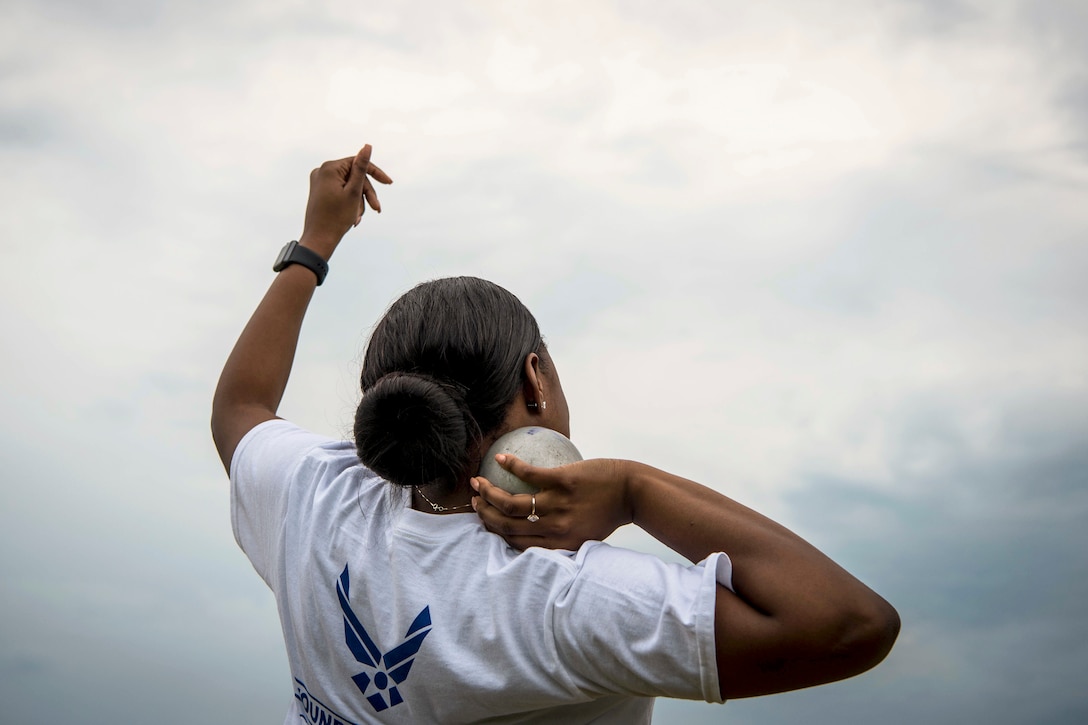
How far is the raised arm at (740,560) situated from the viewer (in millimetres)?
2109

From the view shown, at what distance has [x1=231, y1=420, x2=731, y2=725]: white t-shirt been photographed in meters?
2.13

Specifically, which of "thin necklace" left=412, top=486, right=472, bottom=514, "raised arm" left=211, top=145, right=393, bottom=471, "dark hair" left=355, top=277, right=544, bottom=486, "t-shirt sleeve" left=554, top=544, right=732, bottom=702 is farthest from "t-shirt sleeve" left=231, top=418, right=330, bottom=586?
"t-shirt sleeve" left=554, top=544, right=732, bottom=702

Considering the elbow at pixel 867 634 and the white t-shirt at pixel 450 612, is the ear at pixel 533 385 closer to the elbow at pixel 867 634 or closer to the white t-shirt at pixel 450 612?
the white t-shirt at pixel 450 612

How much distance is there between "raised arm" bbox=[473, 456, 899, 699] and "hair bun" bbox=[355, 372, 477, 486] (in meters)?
0.12

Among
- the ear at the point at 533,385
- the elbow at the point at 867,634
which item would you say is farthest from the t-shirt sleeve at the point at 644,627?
the ear at the point at 533,385

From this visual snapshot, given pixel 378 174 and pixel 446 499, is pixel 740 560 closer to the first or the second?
pixel 446 499

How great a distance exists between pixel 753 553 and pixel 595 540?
40 centimetres

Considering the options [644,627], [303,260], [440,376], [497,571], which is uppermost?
[303,260]

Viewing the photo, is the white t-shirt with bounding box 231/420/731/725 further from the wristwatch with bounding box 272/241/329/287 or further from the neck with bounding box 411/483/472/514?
the wristwatch with bounding box 272/241/329/287

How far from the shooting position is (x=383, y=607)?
248 cm

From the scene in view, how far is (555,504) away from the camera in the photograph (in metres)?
2.34

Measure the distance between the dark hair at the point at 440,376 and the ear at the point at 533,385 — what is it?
23mm

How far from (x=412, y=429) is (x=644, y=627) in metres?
0.75

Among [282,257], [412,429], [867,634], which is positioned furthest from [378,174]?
[867,634]
